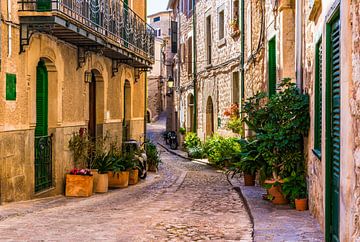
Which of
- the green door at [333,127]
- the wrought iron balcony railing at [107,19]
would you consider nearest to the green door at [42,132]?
the wrought iron balcony railing at [107,19]

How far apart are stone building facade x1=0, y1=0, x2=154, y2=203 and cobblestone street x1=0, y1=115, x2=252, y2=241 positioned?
2.08 feet

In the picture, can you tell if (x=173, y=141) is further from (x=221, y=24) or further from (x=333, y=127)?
(x=333, y=127)

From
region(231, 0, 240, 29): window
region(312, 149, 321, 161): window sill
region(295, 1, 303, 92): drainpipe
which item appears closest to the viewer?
region(312, 149, 321, 161): window sill

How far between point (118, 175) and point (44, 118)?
9.46 ft

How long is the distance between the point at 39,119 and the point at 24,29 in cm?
200

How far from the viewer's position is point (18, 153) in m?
9.20

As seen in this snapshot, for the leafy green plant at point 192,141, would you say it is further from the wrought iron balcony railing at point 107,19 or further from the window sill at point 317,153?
the window sill at point 317,153

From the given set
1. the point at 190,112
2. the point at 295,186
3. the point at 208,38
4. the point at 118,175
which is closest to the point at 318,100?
the point at 295,186

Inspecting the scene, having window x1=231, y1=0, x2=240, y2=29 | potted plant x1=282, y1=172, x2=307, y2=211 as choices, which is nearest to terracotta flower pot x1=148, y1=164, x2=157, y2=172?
window x1=231, y1=0, x2=240, y2=29

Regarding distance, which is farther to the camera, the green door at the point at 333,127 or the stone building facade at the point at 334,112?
the green door at the point at 333,127

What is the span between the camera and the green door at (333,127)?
5.04 metres

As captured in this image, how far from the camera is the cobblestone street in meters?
6.65

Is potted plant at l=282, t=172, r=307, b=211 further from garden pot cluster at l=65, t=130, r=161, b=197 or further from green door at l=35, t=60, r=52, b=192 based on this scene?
green door at l=35, t=60, r=52, b=192

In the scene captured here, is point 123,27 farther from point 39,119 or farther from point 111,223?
point 111,223
